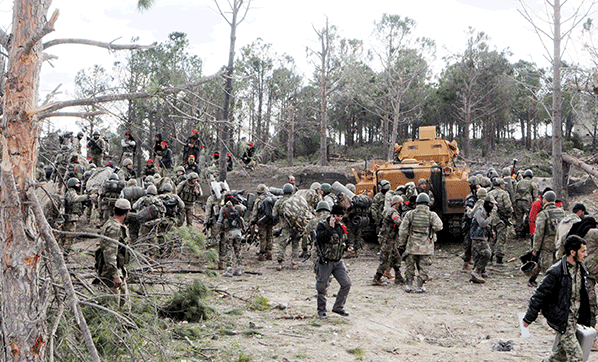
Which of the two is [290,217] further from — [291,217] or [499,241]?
[499,241]

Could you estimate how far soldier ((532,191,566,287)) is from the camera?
27.6ft

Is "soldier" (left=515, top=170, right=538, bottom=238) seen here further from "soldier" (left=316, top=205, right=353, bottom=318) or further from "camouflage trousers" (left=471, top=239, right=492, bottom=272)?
"soldier" (left=316, top=205, right=353, bottom=318)

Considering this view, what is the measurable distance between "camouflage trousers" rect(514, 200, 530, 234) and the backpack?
612 centimetres

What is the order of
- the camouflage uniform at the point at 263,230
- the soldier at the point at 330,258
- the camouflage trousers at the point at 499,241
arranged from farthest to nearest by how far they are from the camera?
the camouflage uniform at the point at 263,230
the camouflage trousers at the point at 499,241
the soldier at the point at 330,258

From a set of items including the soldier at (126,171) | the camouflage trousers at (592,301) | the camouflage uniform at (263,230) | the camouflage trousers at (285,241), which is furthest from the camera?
the soldier at (126,171)

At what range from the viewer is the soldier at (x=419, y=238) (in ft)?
29.1

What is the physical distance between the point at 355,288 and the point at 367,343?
3120 mm

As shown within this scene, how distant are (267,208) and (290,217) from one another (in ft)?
2.56

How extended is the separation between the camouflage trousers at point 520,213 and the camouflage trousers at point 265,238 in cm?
622

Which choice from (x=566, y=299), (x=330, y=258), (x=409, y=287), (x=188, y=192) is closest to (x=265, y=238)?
(x=188, y=192)

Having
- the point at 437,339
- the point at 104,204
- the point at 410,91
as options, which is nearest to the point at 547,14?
the point at 437,339

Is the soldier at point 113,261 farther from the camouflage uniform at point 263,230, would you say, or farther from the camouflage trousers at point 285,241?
the camouflage uniform at point 263,230

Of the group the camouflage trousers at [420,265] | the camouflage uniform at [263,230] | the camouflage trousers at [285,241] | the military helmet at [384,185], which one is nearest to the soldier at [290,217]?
the camouflage trousers at [285,241]

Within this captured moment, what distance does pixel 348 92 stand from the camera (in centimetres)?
2947
